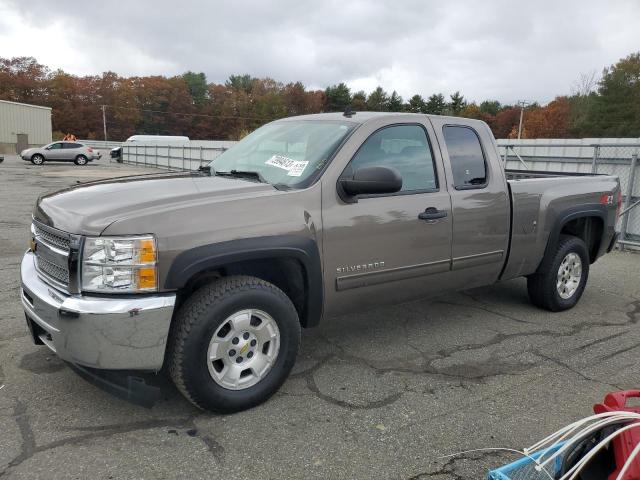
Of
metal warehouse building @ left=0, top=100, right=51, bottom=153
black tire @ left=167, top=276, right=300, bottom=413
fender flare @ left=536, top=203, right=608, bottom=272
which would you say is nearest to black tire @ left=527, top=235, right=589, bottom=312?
fender flare @ left=536, top=203, right=608, bottom=272

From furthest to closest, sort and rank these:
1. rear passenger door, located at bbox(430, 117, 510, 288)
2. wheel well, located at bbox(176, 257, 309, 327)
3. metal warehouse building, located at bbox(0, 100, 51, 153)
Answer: metal warehouse building, located at bbox(0, 100, 51, 153) < rear passenger door, located at bbox(430, 117, 510, 288) < wheel well, located at bbox(176, 257, 309, 327)

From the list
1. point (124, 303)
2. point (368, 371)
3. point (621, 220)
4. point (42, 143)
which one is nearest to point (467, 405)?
point (368, 371)

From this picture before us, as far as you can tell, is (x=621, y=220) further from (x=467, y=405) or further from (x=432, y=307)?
(x=467, y=405)

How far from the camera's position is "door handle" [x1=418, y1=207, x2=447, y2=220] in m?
3.83

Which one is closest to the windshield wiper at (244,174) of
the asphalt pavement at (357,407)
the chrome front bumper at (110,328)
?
the chrome front bumper at (110,328)

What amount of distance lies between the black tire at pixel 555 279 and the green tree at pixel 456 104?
291ft

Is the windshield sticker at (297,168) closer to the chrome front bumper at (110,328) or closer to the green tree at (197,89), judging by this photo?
the chrome front bumper at (110,328)

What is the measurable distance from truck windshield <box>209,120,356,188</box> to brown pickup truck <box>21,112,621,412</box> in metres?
0.02

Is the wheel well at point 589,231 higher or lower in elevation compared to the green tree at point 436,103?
lower

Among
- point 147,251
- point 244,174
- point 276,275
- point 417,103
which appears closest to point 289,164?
point 244,174

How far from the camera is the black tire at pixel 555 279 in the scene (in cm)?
500

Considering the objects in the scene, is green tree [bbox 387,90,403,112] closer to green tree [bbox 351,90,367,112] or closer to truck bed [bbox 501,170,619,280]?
green tree [bbox 351,90,367,112]

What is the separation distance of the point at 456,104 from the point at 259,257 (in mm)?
99188

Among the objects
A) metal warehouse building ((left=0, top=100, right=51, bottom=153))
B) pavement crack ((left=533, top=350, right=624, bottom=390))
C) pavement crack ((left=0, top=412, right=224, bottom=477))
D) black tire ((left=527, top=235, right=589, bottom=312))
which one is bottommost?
pavement crack ((left=0, top=412, right=224, bottom=477))
